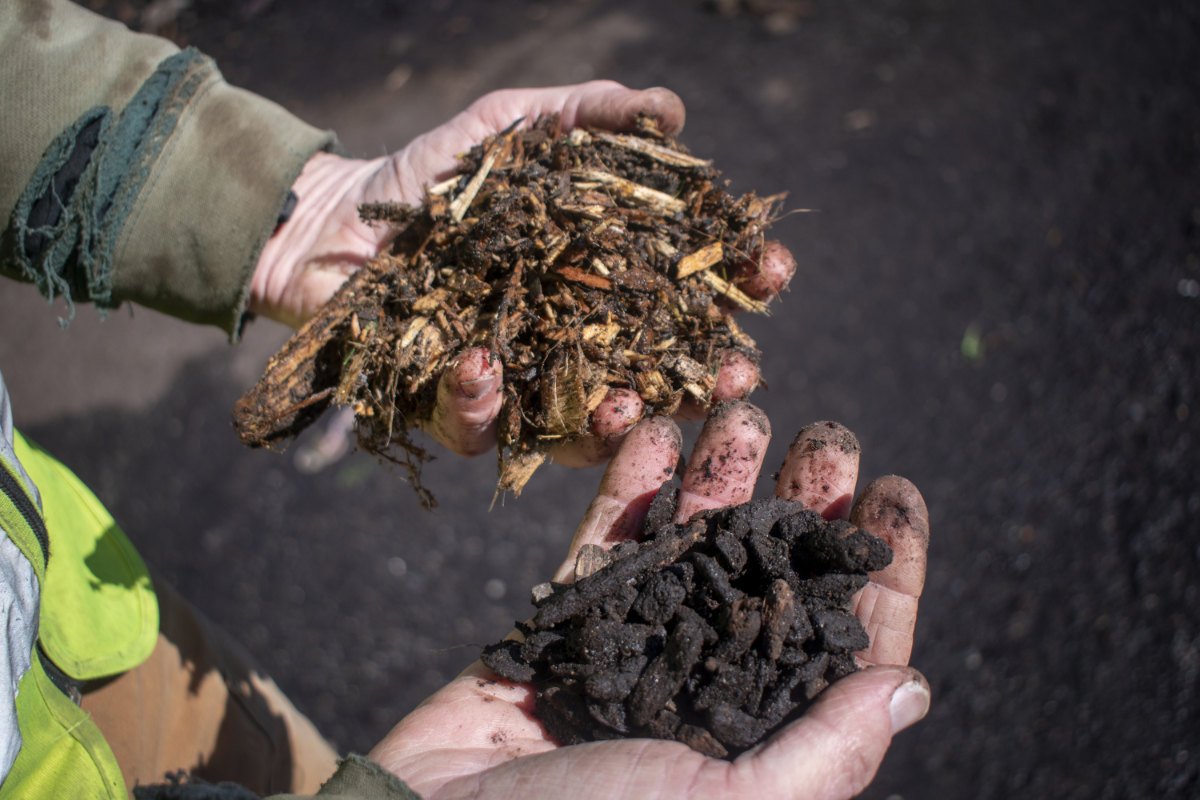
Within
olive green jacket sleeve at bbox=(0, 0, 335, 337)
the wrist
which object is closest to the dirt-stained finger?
the wrist

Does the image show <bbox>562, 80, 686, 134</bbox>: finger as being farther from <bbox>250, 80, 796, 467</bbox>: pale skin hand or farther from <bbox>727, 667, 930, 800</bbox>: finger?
<bbox>727, 667, 930, 800</bbox>: finger

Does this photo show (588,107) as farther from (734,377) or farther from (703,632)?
(703,632)

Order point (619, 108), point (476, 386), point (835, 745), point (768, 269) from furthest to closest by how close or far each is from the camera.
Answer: point (619, 108) → point (768, 269) → point (476, 386) → point (835, 745)

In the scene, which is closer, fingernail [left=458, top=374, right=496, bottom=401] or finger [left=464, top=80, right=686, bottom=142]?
fingernail [left=458, top=374, right=496, bottom=401]

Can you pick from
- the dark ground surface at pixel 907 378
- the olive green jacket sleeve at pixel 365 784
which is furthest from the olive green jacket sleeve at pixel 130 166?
the dark ground surface at pixel 907 378

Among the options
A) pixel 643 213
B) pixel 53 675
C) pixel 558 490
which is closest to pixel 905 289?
pixel 558 490

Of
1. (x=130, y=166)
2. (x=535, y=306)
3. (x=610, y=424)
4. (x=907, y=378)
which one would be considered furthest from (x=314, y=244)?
(x=907, y=378)
